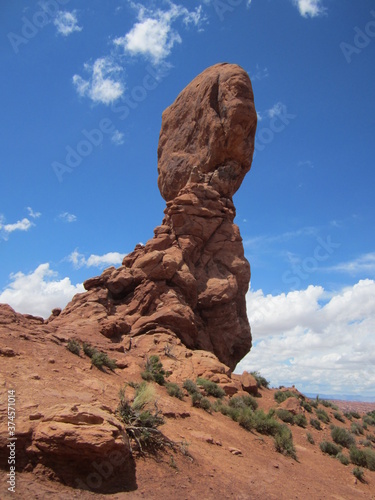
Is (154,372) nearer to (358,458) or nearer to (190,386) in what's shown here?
(190,386)

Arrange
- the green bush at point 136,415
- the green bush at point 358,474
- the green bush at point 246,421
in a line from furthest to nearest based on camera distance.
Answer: the green bush at point 246,421, the green bush at point 358,474, the green bush at point 136,415

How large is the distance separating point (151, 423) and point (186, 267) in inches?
592

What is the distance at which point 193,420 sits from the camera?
12.4 metres

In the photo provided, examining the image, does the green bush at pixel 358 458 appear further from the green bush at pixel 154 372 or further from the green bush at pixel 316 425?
the green bush at pixel 154 372

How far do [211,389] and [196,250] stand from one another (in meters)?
11.4

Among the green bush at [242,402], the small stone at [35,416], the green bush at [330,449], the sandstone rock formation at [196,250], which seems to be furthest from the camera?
the sandstone rock formation at [196,250]

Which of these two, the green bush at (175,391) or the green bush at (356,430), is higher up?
the green bush at (175,391)

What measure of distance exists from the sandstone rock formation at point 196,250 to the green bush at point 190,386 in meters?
5.15

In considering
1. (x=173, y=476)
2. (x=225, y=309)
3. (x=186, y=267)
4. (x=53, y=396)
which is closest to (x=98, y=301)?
(x=186, y=267)

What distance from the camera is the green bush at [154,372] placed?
15.0m

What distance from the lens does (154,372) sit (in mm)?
15375

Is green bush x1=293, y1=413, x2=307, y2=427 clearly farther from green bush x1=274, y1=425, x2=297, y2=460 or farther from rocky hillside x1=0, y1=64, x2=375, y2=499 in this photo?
green bush x1=274, y1=425, x2=297, y2=460

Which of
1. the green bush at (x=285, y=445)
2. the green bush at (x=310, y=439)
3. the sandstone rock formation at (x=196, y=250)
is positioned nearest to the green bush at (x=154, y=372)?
the sandstone rock formation at (x=196, y=250)

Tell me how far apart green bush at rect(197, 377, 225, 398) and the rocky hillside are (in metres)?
0.05
